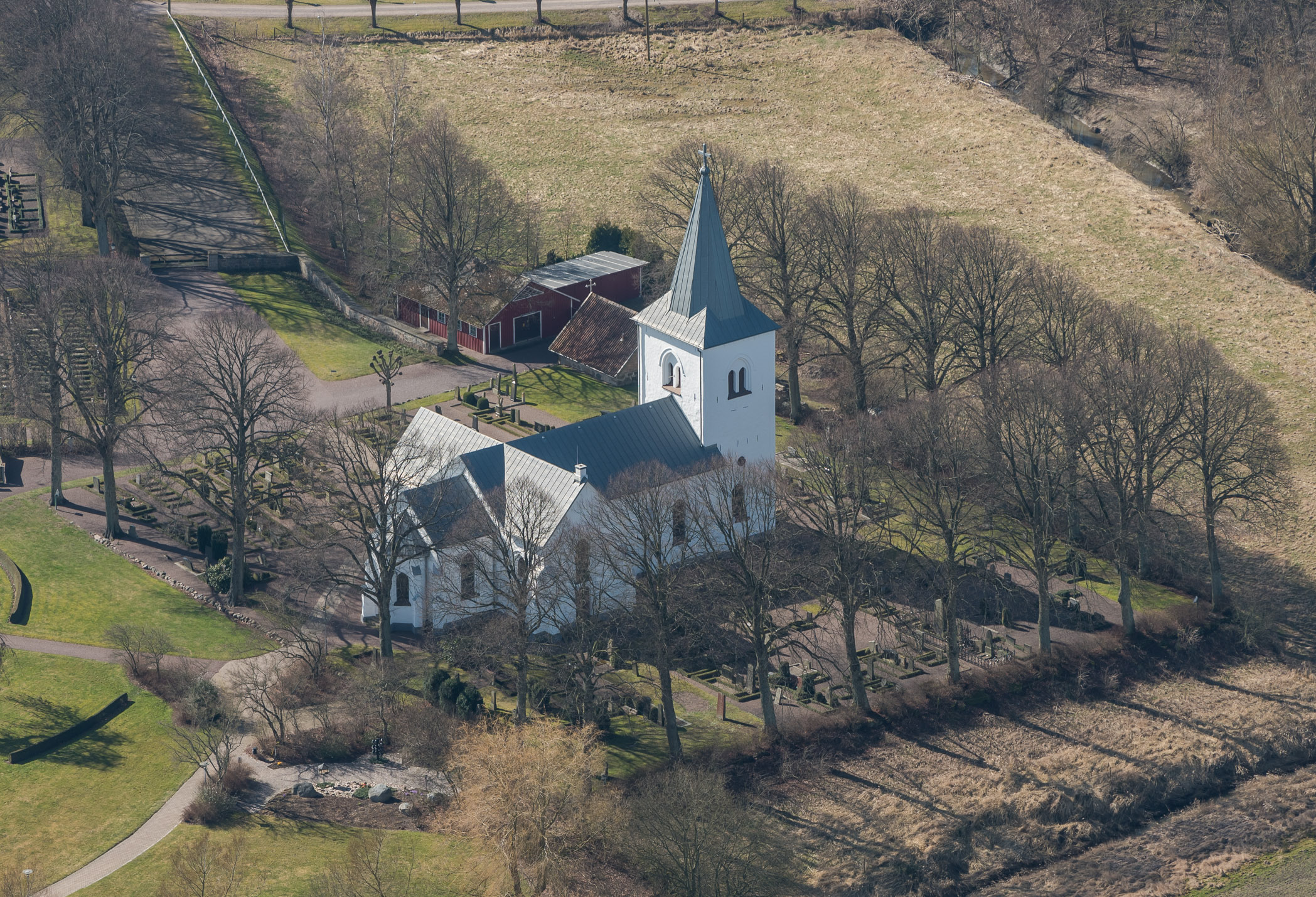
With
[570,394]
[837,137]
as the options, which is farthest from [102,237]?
[837,137]

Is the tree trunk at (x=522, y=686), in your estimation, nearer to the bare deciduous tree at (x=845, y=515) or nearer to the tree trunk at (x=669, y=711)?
the tree trunk at (x=669, y=711)

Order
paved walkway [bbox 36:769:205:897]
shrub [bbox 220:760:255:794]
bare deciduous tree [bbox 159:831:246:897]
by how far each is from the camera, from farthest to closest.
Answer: shrub [bbox 220:760:255:794]
paved walkway [bbox 36:769:205:897]
bare deciduous tree [bbox 159:831:246:897]

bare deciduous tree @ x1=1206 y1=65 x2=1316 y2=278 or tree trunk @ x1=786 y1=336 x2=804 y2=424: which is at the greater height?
bare deciduous tree @ x1=1206 y1=65 x2=1316 y2=278

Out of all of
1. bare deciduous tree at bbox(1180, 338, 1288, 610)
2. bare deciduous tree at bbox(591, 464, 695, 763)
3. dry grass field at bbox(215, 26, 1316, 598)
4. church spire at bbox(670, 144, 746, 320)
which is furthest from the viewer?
dry grass field at bbox(215, 26, 1316, 598)

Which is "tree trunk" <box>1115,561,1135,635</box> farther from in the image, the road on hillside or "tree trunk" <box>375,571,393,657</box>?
the road on hillside

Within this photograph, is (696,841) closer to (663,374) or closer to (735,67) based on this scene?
(663,374)

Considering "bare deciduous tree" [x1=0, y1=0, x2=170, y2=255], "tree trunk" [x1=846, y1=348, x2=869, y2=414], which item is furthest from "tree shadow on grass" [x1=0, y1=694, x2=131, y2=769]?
"bare deciduous tree" [x1=0, y1=0, x2=170, y2=255]

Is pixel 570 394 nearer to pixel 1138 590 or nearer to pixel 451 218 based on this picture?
pixel 451 218

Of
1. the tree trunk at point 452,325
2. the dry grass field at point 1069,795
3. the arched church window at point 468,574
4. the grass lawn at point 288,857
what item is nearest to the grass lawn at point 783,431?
the tree trunk at point 452,325
